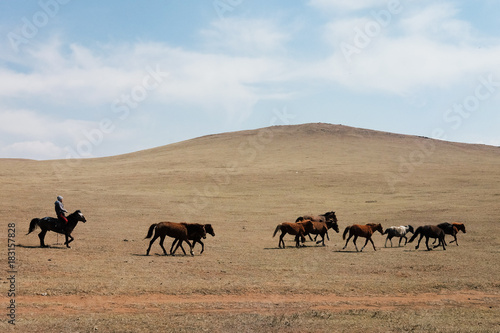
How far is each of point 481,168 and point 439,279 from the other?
55.8m

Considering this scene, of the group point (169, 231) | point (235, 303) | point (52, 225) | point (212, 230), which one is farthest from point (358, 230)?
point (52, 225)

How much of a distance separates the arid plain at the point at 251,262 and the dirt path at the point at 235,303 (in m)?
0.05

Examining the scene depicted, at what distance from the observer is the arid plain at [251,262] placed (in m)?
11.1

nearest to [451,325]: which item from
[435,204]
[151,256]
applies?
[151,256]

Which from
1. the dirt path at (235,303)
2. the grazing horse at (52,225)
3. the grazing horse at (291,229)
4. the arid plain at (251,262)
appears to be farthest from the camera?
the grazing horse at (291,229)

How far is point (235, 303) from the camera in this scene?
1239 cm

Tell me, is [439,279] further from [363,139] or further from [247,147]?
[363,139]

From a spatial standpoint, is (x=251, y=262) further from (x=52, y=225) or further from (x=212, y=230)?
(x=52, y=225)

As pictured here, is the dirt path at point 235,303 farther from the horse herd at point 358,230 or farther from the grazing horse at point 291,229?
the grazing horse at point 291,229

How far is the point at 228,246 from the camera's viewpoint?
22406mm

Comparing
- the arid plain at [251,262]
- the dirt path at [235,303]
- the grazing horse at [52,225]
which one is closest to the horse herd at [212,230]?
the grazing horse at [52,225]

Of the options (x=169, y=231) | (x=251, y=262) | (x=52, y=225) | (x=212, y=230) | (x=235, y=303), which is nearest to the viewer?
(x=235, y=303)

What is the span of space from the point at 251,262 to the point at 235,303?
18.7ft

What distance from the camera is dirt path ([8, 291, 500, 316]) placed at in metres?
11.5
